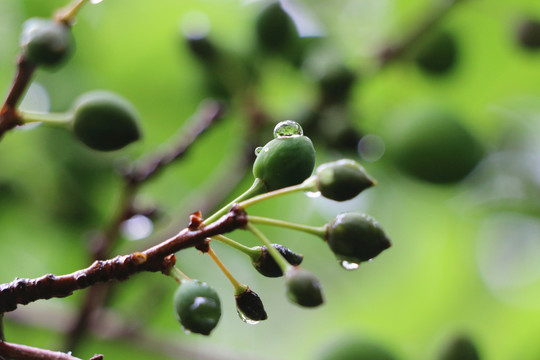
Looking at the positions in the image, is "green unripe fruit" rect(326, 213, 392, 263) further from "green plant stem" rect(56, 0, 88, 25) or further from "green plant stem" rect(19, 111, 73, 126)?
"green plant stem" rect(56, 0, 88, 25)

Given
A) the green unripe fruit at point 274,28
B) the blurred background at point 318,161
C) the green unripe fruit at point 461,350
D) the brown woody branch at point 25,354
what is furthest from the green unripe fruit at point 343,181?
the green unripe fruit at point 274,28

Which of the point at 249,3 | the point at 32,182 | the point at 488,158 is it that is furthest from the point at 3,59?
the point at 488,158

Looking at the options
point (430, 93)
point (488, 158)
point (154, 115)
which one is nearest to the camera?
point (488, 158)

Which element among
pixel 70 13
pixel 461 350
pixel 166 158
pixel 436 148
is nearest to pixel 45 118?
pixel 70 13

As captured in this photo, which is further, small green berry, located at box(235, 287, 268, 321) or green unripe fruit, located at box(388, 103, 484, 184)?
green unripe fruit, located at box(388, 103, 484, 184)

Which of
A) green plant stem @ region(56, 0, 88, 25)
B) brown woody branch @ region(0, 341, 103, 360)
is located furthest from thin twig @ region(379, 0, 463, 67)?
brown woody branch @ region(0, 341, 103, 360)

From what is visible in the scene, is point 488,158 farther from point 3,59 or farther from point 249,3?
point 3,59

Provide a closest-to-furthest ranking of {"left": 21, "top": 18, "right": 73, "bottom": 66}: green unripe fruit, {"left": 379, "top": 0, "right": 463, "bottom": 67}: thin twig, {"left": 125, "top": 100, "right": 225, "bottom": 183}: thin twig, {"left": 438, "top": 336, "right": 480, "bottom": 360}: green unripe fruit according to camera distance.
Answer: {"left": 21, "top": 18, "right": 73, "bottom": 66}: green unripe fruit, {"left": 438, "top": 336, "right": 480, "bottom": 360}: green unripe fruit, {"left": 125, "top": 100, "right": 225, "bottom": 183}: thin twig, {"left": 379, "top": 0, "right": 463, "bottom": 67}: thin twig
